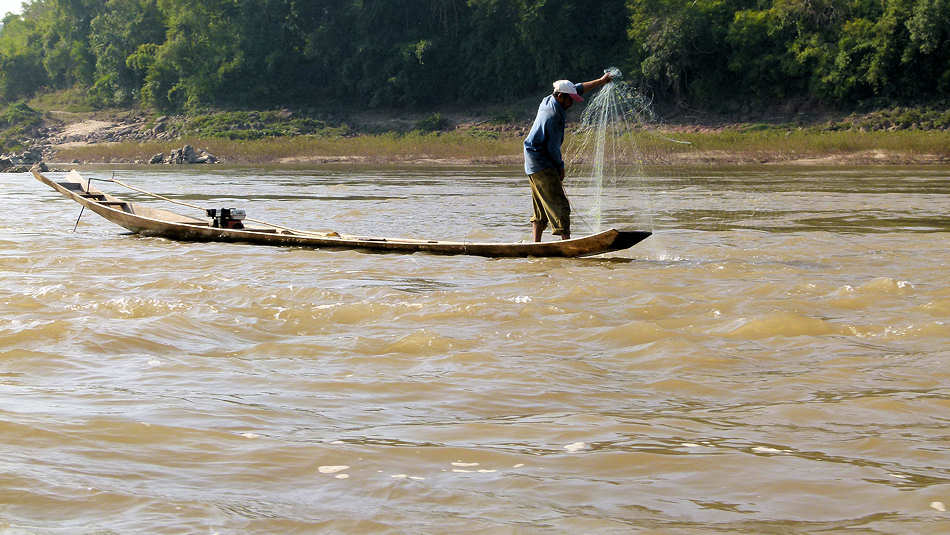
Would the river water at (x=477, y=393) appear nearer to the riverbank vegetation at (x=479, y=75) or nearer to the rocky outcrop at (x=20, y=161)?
the riverbank vegetation at (x=479, y=75)

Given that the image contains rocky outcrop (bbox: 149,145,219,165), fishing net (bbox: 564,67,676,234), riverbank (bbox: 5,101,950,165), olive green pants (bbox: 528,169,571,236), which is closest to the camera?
fishing net (bbox: 564,67,676,234)

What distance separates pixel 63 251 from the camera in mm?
9422

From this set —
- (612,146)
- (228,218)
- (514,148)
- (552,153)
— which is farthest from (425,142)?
(552,153)

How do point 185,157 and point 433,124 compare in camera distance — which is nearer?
point 185,157

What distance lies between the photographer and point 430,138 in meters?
40.8

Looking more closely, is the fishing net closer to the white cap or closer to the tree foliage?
the white cap

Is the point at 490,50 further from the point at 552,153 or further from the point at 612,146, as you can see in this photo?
the point at 552,153

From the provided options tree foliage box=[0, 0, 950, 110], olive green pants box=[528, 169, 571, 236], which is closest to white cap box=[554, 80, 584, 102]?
olive green pants box=[528, 169, 571, 236]

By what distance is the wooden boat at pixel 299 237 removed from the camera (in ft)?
26.4

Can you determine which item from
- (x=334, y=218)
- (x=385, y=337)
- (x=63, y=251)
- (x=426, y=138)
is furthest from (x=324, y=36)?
(x=385, y=337)

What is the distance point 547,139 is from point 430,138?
32794 millimetres

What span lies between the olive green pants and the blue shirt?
0.07 meters

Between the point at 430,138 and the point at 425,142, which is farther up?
the point at 430,138

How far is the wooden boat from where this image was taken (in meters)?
8.05
